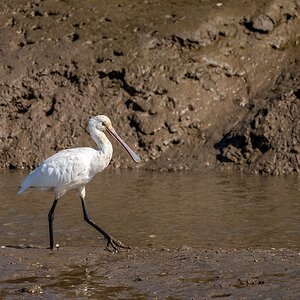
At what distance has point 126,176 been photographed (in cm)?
1606

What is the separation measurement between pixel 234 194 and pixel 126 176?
8.85 ft

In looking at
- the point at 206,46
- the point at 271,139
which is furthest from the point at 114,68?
the point at 271,139

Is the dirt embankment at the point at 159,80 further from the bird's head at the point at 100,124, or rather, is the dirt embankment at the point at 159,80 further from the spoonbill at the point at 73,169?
the spoonbill at the point at 73,169

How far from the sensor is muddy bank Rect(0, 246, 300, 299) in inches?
310

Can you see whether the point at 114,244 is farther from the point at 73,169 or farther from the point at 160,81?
the point at 160,81

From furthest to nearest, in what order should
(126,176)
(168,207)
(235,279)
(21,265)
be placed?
1. (126,176)
2. (168,207)
3. (21,265)
4. (235,279)

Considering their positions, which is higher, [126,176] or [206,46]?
[206,46]

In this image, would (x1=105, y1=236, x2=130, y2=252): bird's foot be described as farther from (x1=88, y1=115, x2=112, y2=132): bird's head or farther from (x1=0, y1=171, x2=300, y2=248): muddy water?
(x1=88, y1=115, x2=112, y2=132): bird's head

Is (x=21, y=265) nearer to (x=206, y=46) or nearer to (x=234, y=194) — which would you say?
(x=234, y=194)

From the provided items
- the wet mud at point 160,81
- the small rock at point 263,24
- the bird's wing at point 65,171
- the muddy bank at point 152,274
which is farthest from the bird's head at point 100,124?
the small rock at point 263,24

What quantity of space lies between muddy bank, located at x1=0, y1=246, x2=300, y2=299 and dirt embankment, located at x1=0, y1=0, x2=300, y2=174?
718cm

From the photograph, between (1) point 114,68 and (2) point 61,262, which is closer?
(2) point 61,262

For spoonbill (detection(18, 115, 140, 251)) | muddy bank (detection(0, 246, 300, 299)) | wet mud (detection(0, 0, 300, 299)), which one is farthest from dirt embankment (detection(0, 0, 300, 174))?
muddy bank (detection(0, 246, 300, 299))

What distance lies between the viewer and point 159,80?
17.8m
